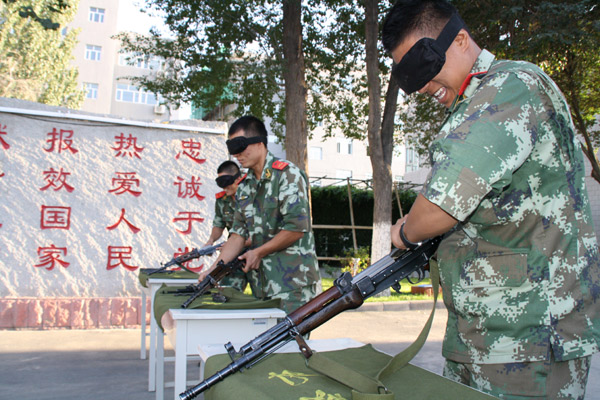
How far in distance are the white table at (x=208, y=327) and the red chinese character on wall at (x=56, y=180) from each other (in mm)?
5157

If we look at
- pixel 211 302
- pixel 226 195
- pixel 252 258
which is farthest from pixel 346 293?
pixel 226 195

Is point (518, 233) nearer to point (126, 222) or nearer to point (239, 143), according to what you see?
point (239, 143)

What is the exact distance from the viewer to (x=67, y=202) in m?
6.82

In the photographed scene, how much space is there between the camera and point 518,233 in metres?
1.25

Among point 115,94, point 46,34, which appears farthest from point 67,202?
point 115,94

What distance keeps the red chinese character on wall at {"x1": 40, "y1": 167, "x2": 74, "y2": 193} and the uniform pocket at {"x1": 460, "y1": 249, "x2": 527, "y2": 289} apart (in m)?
6.61

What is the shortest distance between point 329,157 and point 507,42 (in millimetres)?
24237

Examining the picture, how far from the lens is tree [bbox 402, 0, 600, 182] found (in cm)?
812

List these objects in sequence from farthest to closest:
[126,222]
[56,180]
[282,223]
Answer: [126,222]
[56,180]
[282,223]

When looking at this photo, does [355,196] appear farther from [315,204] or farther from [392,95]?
[392,95]

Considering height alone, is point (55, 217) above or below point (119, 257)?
above

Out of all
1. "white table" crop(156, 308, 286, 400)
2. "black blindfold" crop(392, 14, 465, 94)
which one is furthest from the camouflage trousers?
"white table" crop(156, 308, 286, 400)

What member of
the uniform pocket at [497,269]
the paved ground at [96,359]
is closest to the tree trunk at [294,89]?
the paved ground at [96,359]

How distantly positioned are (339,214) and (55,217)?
10010mm
